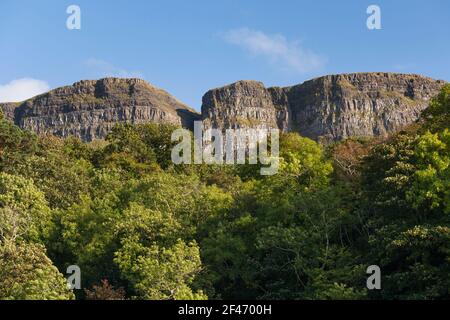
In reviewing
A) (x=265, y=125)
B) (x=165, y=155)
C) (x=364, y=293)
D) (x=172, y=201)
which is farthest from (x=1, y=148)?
(x=265, y=125)

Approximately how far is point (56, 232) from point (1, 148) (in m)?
19.8

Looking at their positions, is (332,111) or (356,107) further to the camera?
(332,111)

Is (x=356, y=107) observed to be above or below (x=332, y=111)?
above

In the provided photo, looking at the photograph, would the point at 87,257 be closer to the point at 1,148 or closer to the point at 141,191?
the point at 141,191

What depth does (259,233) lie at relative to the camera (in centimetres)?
3284

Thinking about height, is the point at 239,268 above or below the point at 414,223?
below

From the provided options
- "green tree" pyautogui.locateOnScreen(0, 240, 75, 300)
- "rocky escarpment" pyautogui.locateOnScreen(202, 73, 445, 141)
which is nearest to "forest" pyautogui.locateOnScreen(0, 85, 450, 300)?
"green tree" pyautogui.locateOnScreen(0, 240, 75, 300)

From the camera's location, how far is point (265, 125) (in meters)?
198

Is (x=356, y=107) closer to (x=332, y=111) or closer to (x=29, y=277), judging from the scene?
(x=332, y=111)

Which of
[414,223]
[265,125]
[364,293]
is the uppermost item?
[265,125]

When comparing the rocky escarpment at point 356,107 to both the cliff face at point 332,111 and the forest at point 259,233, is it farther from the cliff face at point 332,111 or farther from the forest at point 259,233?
the forest at point 259,233

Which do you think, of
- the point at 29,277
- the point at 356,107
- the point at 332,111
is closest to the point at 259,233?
the point at 29,277

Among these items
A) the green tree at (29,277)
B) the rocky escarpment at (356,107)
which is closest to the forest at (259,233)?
the green tree at (29,277)

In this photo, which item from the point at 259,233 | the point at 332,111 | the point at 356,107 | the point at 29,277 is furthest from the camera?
the point at 332,111
